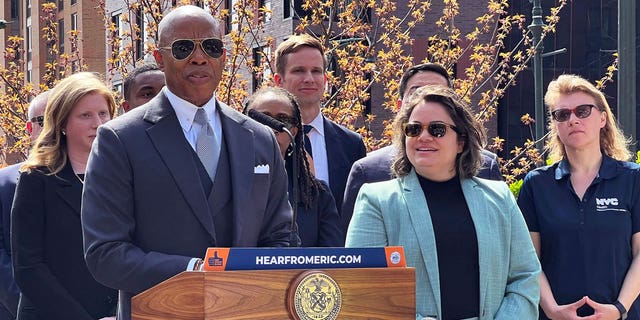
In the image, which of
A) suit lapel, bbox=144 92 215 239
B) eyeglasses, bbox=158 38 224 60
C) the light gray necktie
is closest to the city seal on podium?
suit lapel, bbox=144 92 215 239

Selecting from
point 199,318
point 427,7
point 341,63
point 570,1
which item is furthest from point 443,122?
point 570,1

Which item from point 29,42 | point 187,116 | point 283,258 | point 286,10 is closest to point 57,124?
point 187,116

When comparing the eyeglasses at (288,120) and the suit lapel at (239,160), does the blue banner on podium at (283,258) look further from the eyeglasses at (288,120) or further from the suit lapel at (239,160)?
the eyeglasses at (288,120)

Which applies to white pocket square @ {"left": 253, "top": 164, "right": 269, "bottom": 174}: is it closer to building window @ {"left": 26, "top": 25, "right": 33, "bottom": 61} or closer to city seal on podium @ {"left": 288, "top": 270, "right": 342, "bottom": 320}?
city seal on podium @ {"left": 288, "top": 270, "right": 342, "bottom": 320}

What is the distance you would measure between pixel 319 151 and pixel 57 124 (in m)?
1.70

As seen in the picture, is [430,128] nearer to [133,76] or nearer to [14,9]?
[133,76]

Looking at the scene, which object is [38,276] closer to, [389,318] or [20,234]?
[20,234]

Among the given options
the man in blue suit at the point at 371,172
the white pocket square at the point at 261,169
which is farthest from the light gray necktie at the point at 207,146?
the man in blue suit at the point at 371,172

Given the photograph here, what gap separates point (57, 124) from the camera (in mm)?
5770

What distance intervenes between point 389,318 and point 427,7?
47.9ft

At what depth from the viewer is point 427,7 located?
1791cm

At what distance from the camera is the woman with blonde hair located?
529 cm

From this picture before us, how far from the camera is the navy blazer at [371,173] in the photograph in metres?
6.10

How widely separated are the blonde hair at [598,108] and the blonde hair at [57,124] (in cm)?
265
